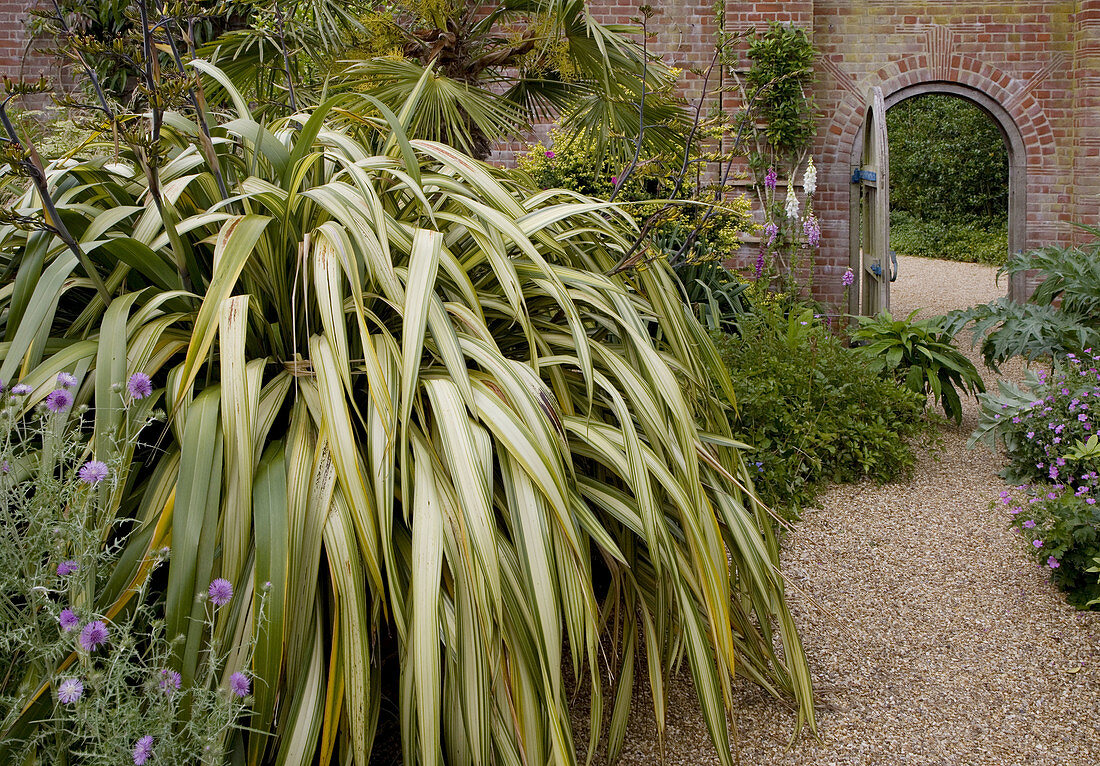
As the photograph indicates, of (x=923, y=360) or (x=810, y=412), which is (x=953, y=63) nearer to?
(x=923, y=360)

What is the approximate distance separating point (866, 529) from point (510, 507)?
7.86 feet

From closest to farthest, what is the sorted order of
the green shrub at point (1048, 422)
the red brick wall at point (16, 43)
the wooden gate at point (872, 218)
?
the green shrub at point (1048, 422) → the wooden gate at point (872, 218) → the red brick wall at point (16, 43)

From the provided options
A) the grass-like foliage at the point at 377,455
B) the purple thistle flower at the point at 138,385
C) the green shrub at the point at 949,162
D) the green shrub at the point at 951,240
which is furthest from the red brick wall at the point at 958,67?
the green shrub at the point at 949,162

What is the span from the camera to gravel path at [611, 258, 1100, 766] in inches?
80.7

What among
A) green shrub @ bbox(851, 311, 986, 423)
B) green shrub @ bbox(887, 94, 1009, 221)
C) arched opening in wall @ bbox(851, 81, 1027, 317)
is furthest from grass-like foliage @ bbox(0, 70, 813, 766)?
green shrub @ bbox(887, 94, 1009, 221)

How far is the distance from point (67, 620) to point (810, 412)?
11.0 feet

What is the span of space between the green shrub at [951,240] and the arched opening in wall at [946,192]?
0.02 meters

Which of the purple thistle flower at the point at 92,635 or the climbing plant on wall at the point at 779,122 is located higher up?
the climbing plant on wall at the point at 779,122

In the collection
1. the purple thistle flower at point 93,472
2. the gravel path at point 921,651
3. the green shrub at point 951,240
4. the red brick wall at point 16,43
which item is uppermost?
the red brick wall at point 16,43

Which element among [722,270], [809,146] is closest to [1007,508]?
[722,270]

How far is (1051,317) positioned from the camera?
462cm

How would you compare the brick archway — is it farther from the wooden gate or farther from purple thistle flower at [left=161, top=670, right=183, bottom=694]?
purple thistle flower at [left=161, top=670, right=183, bottom=694]

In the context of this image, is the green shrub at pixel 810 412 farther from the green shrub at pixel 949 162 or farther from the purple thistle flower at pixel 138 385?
the green shrub at pixel 949 162

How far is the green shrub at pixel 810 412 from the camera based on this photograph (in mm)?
3725
